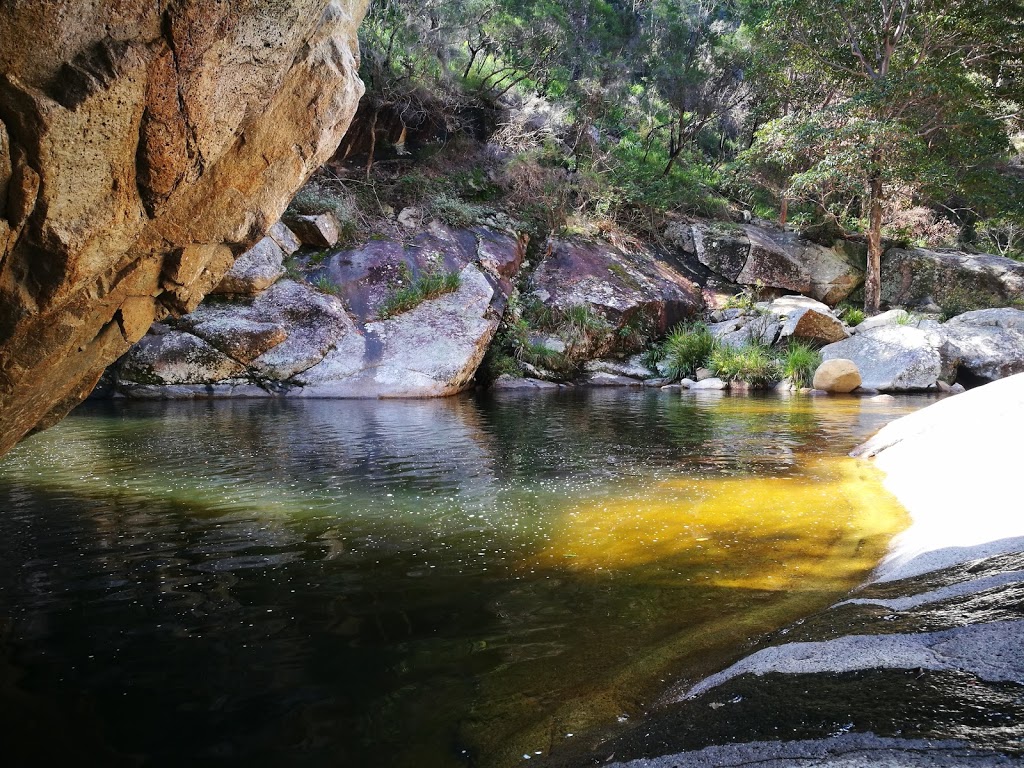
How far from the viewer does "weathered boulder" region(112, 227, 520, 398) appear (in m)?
13.0

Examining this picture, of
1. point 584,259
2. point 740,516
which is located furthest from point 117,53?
point 584,259

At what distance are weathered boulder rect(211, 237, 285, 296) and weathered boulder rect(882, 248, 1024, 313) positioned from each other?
18.0 meters

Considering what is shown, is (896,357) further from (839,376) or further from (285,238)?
(285,238)

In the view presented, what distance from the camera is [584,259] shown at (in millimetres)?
18578

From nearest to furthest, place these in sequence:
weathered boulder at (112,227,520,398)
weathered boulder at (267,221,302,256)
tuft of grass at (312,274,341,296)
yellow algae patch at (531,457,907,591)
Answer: yellow algae patch at (531,457,907,591)
weathered boulder at (112,227,520,398)
tuft of grass at (312,274,341,296)
weathered boulder at (267,221,302,256)

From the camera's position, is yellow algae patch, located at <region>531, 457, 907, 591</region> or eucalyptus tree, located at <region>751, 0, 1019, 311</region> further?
eucalyptus tree, located at <region>751, 0, 1019, 311</region>

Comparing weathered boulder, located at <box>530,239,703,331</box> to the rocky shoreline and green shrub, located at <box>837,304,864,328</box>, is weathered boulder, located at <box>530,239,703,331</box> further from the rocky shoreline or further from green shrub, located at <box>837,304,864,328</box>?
green shrub, located at <box>837,304,864,328</box>

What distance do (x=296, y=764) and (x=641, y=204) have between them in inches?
825

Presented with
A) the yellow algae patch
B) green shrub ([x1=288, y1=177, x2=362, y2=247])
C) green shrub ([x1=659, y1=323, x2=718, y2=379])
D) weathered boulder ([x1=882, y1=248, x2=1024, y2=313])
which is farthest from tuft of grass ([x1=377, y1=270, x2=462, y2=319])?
weathered boulder ([x1=882, y1=248, x2=1024, y2=313])

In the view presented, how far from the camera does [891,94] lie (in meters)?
16.0

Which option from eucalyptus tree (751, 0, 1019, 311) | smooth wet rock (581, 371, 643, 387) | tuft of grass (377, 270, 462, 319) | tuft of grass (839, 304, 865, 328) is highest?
eucalyptus tree (751, 0, 1019, 311)

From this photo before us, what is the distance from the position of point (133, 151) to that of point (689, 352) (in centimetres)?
1450

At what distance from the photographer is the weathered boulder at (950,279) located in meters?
19.9

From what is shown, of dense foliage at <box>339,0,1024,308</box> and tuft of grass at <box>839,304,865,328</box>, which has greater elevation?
dense foliage at <box>339,0,1024,308</box>
